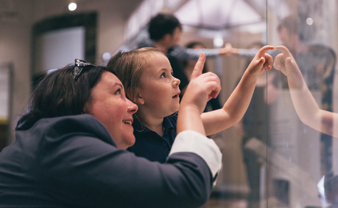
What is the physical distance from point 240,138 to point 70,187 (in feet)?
7.72

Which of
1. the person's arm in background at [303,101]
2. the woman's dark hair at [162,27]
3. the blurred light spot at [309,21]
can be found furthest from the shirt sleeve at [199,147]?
the woman's dark hair at [162,27]

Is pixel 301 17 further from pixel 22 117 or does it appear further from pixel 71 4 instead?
pixel 71 4

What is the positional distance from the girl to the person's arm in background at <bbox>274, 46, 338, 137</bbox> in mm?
99

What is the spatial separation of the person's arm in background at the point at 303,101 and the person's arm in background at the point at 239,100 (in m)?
0.10

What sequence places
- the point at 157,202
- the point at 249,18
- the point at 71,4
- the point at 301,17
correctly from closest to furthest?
the point at 157,202 < the point at 301,17 < the point at 71,4 < the point at 249,18

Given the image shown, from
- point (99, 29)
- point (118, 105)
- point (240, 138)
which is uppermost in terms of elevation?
point (99, 29)

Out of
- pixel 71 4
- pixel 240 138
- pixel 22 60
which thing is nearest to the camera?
pixel 22 60

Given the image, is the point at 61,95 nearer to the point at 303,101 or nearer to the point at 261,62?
the point at 261,62

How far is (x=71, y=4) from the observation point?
2143 mm

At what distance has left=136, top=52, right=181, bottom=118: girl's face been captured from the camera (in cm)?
78

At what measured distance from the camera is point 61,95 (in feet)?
1.95

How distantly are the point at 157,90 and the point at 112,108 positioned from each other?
19 centimetres

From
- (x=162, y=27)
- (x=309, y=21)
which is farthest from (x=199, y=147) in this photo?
(x=162, y=27)

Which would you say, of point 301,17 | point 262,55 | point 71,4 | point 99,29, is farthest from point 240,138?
point 262,55
